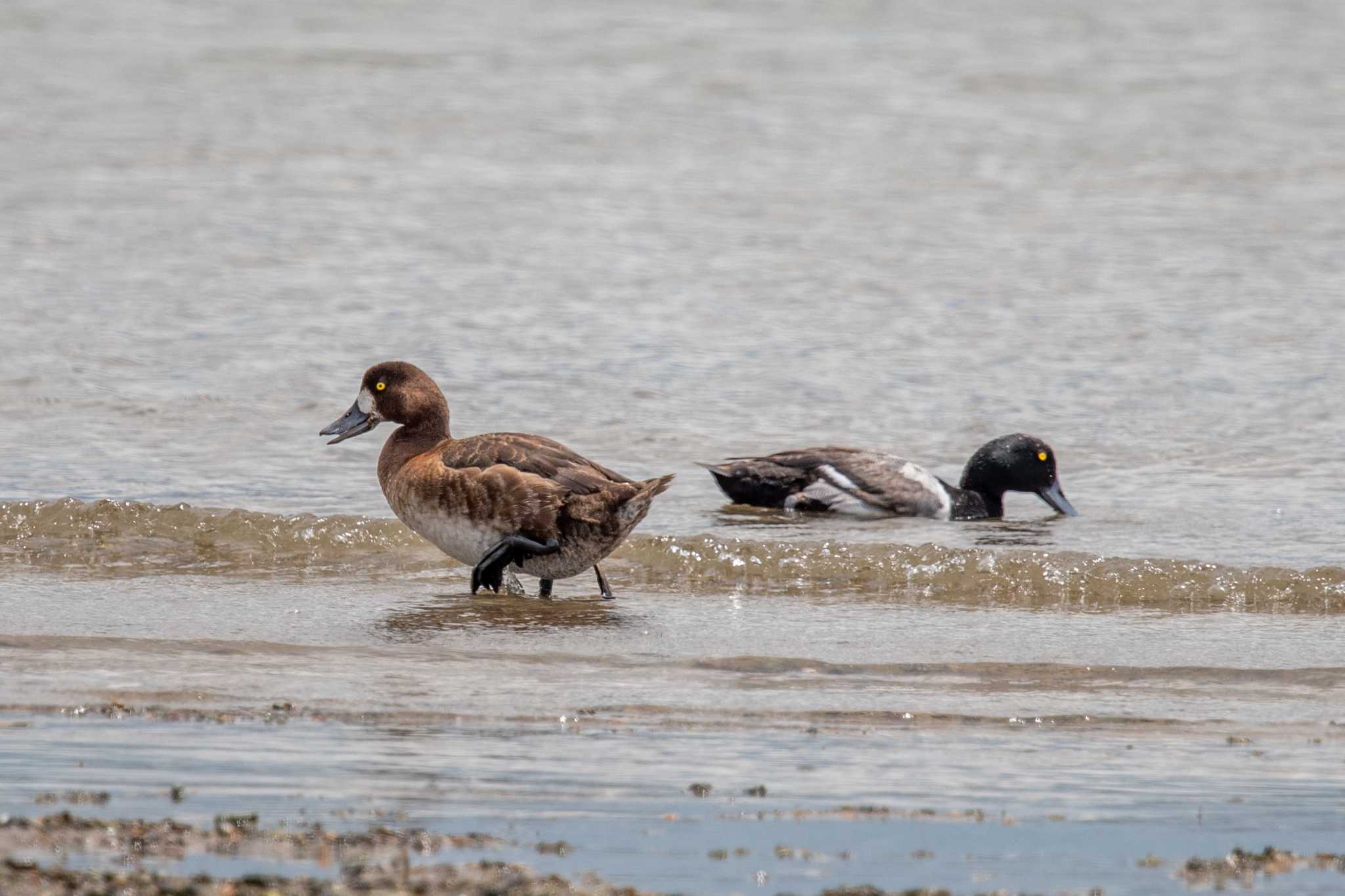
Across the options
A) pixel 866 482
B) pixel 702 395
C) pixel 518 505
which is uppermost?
pixel 702 395

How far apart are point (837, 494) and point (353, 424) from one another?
285cm

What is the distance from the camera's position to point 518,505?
8.14 m

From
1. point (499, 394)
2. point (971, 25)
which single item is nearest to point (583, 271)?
point (499, 394)

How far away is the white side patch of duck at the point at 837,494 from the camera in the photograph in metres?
10.8

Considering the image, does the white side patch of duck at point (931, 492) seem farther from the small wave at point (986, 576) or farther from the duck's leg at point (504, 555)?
the duck's leg at point (504, 555)

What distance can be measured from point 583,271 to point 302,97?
8.90 metres

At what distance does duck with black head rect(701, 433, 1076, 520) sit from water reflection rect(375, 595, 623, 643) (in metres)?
2.56

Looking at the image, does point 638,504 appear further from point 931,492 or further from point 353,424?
Answer: point 931,492

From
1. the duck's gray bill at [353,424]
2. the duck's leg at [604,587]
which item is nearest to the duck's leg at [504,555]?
the duck's leg at [604,587]

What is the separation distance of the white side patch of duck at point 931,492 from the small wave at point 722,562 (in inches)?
57.9

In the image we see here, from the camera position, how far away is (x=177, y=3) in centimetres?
3055

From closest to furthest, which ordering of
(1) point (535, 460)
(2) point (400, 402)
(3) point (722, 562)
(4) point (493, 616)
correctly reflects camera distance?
1. (4) point (493, 616)
2. (1) point (535, 460)
3. (2) point (400, 402)
4. (3) point (722, 562)

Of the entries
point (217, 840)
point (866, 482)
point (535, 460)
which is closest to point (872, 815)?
point (217, 840)

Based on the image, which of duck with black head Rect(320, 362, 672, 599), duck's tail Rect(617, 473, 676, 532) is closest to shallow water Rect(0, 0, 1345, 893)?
duck with black head Rect(320, 362, 672, 599)
